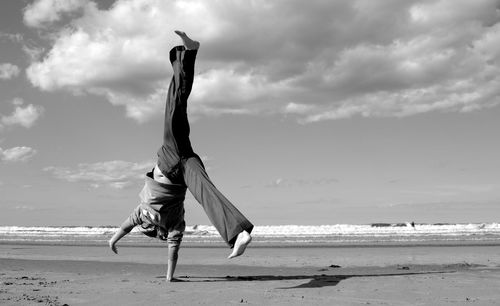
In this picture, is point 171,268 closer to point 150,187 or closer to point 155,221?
point 155,221

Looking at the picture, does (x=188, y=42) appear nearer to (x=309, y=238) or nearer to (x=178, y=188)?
(x=178, y=188)

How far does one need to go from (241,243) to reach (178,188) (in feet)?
6.60

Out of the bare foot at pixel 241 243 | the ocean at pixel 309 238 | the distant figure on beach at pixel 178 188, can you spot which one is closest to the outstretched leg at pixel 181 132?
the distant figure on beach at pixel 178 188

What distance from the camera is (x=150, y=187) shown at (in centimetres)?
757

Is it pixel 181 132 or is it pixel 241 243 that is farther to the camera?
pixel 181 132

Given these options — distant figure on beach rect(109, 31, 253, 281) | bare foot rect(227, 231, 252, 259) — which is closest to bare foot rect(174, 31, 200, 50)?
distant figure on beach rect(109, 31, 253, 281)

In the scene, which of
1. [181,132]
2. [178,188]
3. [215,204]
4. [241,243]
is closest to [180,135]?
[181,132]

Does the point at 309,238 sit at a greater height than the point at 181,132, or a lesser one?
lesser

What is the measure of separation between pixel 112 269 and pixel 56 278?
7.29 ft

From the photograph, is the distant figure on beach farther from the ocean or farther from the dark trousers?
the ocean

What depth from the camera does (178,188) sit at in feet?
24.6

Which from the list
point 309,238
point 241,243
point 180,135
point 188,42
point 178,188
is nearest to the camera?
point 241,243

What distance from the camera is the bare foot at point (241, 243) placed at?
230 inches

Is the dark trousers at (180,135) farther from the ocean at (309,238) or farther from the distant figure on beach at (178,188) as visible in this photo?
the ocean at (309,238)
